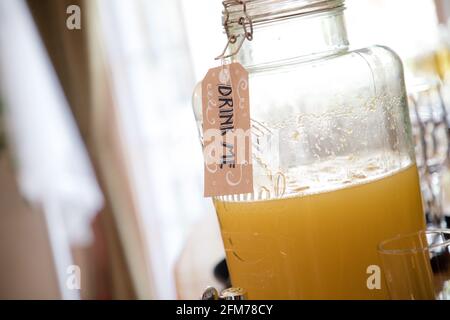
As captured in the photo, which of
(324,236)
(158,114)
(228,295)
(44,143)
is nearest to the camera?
(228,295)

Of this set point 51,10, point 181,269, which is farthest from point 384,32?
point 181,269

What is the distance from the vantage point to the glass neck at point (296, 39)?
982mm

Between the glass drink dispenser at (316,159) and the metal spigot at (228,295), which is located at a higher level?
the glass drink dispenser at (316,159)

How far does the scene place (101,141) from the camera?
3.52 metres

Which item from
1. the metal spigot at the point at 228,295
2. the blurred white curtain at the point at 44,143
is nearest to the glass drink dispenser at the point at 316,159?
the metal spigot at the point at 228,295

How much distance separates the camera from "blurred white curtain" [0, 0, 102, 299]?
347 cm

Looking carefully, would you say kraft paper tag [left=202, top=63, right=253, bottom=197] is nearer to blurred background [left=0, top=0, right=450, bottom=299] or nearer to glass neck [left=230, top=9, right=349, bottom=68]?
glass neck [left=230, top=9, right=349, bottom=68]

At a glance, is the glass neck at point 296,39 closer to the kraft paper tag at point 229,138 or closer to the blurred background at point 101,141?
the kraft paper tag at point 229,138

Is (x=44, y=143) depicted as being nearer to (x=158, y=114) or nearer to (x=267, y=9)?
(x=158, y=114)

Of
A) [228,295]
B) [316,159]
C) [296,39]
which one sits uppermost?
[296,39]

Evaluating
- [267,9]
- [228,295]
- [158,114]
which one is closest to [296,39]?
[267,9]

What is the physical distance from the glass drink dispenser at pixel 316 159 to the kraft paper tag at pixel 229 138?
0.08ft

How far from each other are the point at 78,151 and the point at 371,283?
2735 mm

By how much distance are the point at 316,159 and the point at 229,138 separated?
0.35 ft
